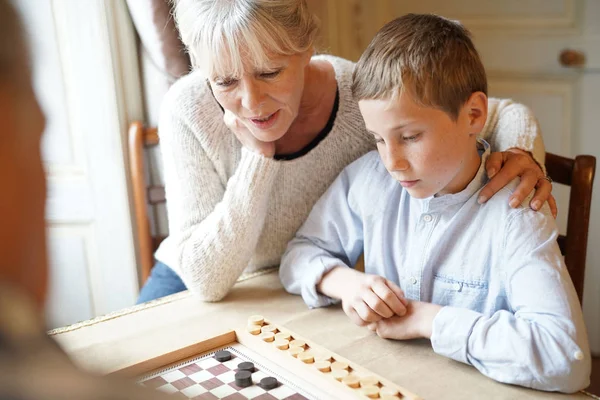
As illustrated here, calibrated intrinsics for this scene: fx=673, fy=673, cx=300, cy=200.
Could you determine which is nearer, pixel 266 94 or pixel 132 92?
pixel 266 94

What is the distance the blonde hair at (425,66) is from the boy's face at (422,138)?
16 mm

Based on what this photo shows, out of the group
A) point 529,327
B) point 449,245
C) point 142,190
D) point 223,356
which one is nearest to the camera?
point 529,327

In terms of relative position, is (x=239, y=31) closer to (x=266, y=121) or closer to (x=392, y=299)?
(x=266, y=121)

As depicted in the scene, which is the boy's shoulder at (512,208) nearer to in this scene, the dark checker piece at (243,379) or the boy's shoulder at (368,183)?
the boy's shoulder at (368,183)

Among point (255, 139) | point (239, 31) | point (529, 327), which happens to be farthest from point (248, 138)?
point (529, 327)

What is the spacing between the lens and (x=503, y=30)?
257 centimetres

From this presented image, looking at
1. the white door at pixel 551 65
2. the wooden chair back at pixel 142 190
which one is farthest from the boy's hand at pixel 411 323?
the white door at pixel 551 65

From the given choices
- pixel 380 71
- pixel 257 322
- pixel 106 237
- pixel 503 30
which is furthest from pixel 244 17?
pixel 503 30

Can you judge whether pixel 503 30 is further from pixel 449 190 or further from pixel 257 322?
pixel 257 322

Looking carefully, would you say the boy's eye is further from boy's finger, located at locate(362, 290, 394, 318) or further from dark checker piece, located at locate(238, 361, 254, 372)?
dark checker piece, located at locate(238, 361, 254, 372)

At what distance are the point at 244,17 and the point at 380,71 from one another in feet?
1.02

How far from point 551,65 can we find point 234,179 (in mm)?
1547

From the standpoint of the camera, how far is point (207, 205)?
1565 mm

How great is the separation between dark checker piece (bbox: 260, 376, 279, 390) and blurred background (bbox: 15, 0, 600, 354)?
1.40 metres
